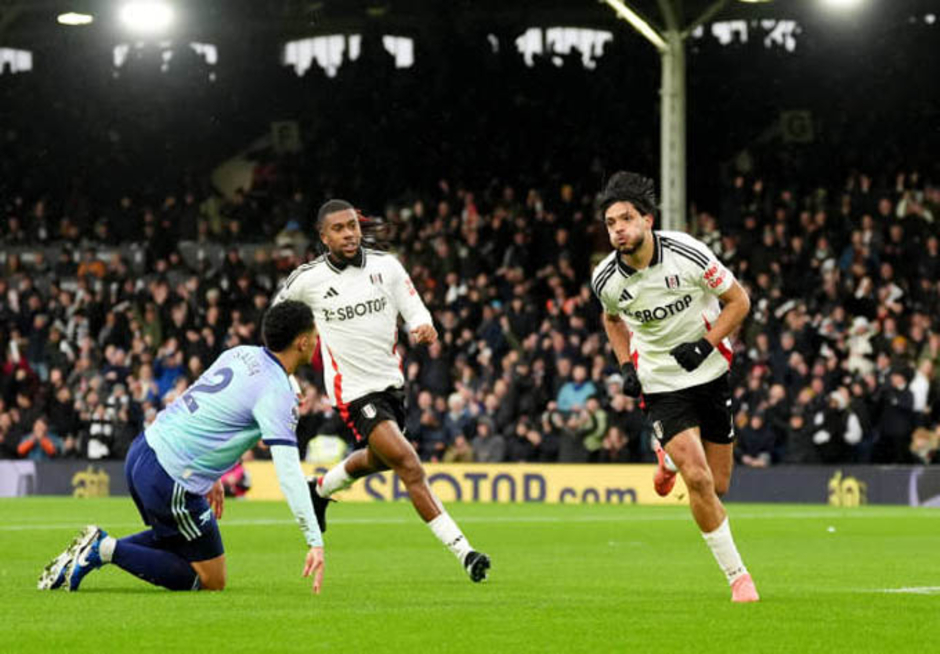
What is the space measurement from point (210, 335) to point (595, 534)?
14.8m

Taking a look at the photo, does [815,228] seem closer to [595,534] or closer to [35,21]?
[595,534]

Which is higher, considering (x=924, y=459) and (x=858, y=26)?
(x=858, y=26)

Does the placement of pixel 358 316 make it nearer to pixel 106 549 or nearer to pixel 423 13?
pixel 106 549

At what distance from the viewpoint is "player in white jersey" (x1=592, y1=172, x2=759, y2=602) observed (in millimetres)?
10148

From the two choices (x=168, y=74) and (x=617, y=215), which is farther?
(x=168, y=74)

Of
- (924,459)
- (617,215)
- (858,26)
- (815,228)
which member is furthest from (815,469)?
(617,215)

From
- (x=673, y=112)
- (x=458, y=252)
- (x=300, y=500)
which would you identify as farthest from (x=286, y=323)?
(x=458, y=252)

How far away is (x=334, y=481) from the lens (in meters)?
13.4

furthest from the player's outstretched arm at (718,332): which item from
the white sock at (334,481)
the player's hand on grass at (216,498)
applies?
the white sock at (334,481)

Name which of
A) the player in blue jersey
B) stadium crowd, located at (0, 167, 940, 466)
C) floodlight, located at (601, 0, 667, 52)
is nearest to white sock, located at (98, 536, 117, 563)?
the player in blue jersey

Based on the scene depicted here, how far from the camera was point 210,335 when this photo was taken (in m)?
32.1

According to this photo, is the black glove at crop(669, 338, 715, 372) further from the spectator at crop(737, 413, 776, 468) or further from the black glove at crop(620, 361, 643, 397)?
the spectator at crop(737, 413, 776, 468)

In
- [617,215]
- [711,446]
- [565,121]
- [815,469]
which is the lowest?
[815,469]

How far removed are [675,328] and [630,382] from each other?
452mm
